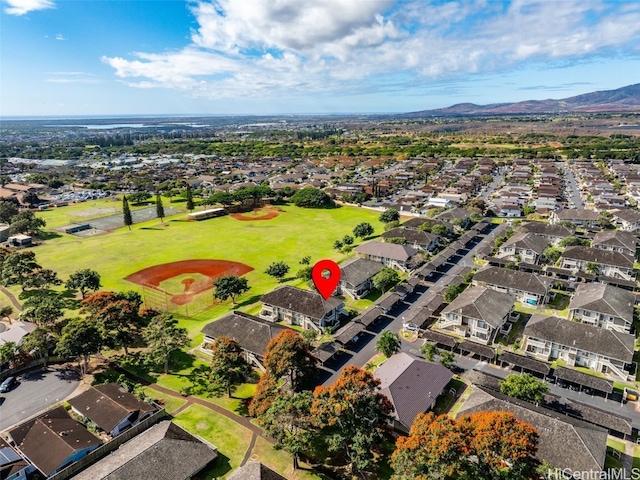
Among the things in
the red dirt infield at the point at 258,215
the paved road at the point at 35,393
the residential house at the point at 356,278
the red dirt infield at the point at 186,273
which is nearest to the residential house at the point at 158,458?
the paved road at the point at 35,393

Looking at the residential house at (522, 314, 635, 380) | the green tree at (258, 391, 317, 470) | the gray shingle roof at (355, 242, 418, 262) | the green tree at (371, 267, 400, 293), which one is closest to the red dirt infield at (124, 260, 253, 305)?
the gray shingle roof at (355, 242, 418, 262)

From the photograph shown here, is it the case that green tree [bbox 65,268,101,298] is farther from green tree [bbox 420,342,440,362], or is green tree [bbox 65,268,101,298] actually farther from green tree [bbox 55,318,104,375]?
green tree [bbox 420,342,440,362]

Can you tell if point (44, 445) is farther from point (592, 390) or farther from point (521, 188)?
point (521, 188)

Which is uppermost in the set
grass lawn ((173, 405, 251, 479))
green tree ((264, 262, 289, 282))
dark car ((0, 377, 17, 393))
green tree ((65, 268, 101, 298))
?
green tree ((65, 268, 101, 298))

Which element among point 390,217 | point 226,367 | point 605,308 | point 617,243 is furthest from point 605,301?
point 390,217

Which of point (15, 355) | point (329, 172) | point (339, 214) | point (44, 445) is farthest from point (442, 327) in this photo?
point (329, 172)

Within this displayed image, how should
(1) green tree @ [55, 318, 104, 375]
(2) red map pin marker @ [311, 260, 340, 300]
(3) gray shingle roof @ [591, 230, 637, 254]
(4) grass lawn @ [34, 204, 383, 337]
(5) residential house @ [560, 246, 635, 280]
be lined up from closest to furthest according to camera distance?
(1) green tree @ [55, 318, 104, 375]
(2) red map pin marker @ [311, 260, 340, 300]
(5) residential house @ [560, 246, 635, 280]
(3) gray shingle roof @ [591, 230, 637, 254]
(4) grass lawn @ [34, 204, 383, 337]

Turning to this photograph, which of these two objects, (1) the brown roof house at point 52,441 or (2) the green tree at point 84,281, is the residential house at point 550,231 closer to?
(2) the green tree at point 84,281
